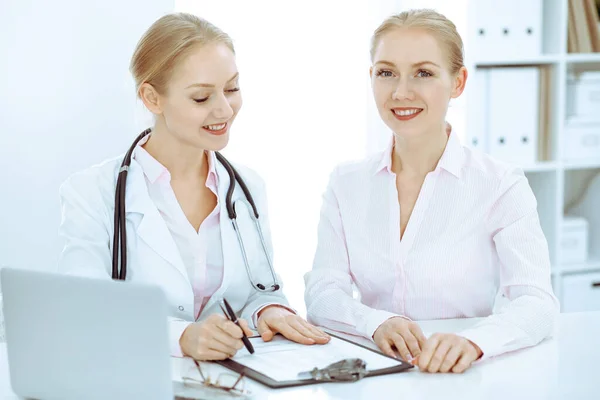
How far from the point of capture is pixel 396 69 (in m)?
1.93

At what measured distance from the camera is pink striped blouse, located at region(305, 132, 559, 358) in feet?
6.04

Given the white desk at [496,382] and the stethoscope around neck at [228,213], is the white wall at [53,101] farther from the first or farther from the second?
the white desk at [496,382]

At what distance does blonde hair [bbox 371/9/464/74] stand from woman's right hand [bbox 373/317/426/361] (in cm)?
66

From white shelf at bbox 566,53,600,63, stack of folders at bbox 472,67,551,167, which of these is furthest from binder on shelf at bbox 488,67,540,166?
white shelf at bbox 566,53,600,63

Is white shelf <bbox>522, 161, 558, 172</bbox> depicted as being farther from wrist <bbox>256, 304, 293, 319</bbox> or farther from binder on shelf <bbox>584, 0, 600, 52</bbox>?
wrist <bbox>256, 304, 293, 319</bbox>

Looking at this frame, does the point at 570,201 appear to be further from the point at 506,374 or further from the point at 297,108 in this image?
the point at 506,374

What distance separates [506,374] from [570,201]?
2.33 m

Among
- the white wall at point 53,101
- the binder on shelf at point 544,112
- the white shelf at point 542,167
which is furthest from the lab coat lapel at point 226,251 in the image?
the binder on shelf at point 544,112

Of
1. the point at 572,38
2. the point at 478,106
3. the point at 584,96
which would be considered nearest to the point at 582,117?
the point at 584,96

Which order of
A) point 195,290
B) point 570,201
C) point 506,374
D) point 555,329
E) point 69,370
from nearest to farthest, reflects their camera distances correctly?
point 69,370, point 506,374, point 555,329, point 195,290, point 570,201

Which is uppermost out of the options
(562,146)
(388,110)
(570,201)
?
(388,110)

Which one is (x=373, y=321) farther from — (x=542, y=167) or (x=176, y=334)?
(x=542, y=167)

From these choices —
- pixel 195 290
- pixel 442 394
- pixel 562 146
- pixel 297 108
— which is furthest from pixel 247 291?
pixel 562 146

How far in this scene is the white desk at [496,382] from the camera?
4.46 ft
